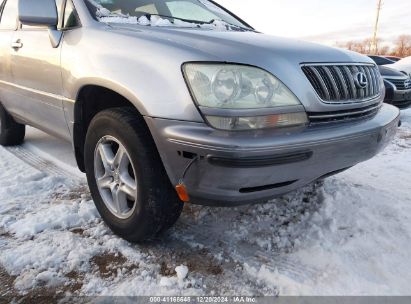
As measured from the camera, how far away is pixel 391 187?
9.97 ft

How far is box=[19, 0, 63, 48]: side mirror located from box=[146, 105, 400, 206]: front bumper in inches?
47.4

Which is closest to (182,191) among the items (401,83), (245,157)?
(245,157)

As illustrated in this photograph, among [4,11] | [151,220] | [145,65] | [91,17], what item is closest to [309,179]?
[151,220]

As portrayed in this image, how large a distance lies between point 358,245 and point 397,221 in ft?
1.44

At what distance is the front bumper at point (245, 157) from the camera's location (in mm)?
1685

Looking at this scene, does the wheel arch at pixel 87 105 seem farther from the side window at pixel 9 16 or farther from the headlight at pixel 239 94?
the side window at pixel 9 16

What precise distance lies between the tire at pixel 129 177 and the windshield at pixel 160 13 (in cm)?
75

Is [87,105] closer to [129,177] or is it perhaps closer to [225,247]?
[129,177]

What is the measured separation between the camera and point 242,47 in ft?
6.28

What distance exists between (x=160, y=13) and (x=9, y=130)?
245 cm

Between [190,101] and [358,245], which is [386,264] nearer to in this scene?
[358,245]

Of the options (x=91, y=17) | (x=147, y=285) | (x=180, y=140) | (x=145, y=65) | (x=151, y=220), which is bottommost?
(x=147, y=285)

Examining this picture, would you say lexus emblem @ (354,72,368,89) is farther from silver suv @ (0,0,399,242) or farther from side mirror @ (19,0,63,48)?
side mirror @ (19,0,63,48)

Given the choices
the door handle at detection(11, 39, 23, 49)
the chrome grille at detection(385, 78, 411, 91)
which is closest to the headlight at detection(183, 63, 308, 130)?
the door handle at detection(11, 39, 23, 49)
